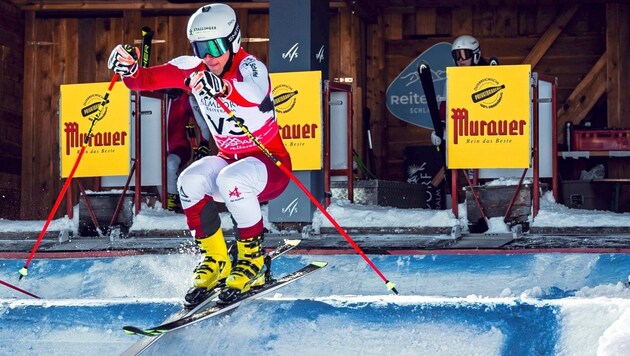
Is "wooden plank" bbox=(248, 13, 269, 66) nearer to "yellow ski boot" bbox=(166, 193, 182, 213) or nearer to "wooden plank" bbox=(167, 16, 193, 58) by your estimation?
"wooden plank" bbox=(167, 16, 193, 58)

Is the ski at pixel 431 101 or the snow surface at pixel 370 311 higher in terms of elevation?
the ski at pixel 431 101

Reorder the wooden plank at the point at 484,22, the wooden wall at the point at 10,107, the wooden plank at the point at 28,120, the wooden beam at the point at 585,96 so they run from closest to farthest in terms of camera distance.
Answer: the wooden beam at the point at 585,96 → the wooden plank at the point at 484,22 → the wooden wall at the point at 10,107 → the wooden plank at the point at 28,120

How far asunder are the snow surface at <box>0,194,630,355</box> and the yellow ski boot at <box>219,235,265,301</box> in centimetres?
18

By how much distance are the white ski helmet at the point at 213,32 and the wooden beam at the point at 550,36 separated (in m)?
8.64

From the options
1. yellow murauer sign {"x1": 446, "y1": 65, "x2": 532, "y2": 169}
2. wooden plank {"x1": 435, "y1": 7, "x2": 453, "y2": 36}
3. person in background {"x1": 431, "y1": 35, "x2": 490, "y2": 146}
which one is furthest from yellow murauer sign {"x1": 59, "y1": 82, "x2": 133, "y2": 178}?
wooden plank {"x1": 435, "y1": 7, "x2": 453, "y2": 36}

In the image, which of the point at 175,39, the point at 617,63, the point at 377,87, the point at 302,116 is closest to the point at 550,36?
the point at 617,63

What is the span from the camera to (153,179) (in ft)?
37.0

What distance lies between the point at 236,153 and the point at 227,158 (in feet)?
0.29

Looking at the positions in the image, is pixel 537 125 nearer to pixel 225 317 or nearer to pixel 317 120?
pixel 317 120

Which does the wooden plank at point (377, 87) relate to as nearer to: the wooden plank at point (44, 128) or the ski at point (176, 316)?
the wooden plank at point (44, 128)

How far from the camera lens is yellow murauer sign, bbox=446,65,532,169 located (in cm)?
988

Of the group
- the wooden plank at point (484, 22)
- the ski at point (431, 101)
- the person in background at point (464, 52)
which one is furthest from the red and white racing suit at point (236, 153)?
the wooden plank at point (484, 22)

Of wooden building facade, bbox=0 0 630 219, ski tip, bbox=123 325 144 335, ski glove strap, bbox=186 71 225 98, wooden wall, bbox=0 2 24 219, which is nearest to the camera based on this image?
ski tip, bbox=123 325 144 335

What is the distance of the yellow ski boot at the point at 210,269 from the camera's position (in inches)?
262
